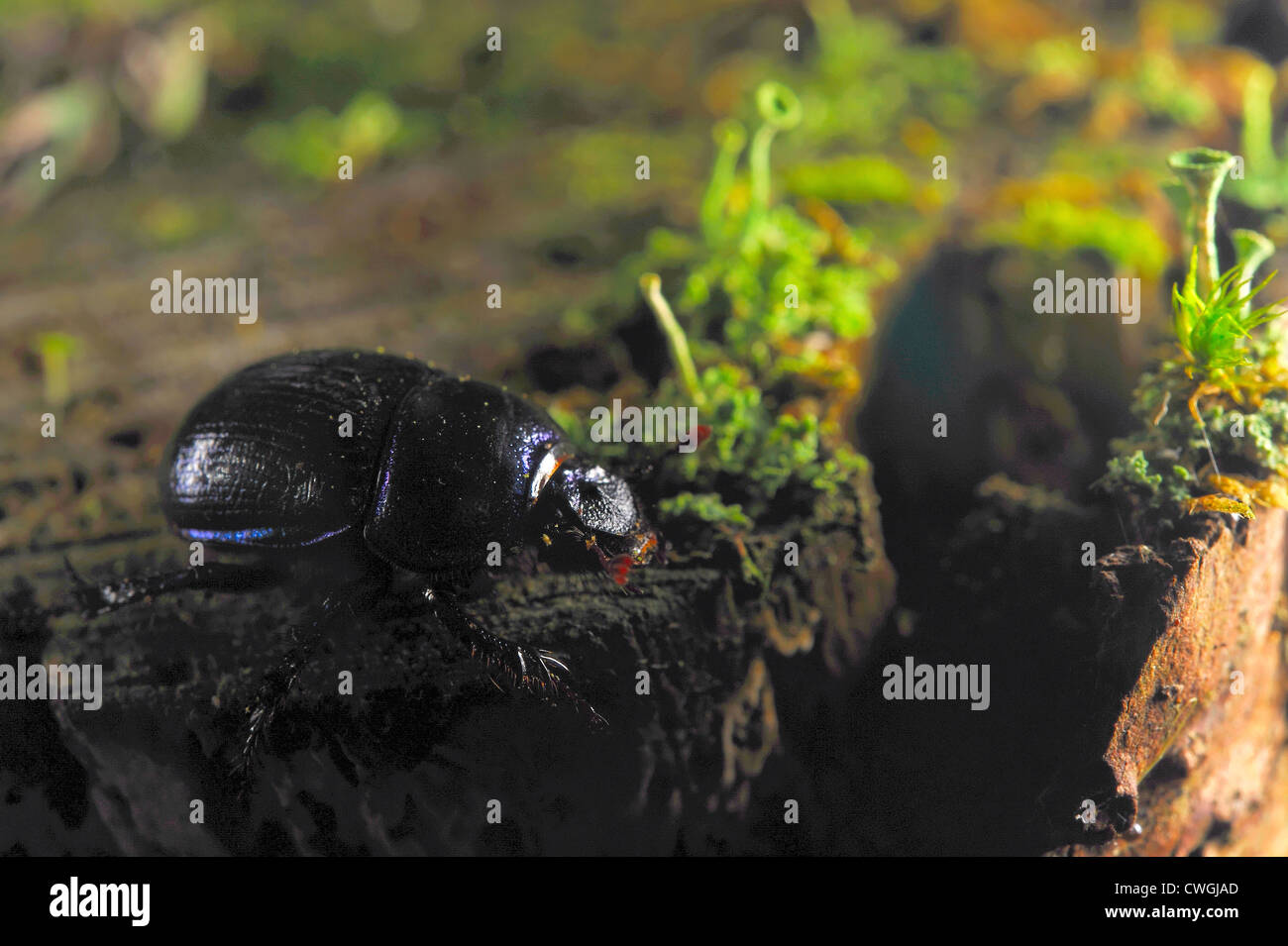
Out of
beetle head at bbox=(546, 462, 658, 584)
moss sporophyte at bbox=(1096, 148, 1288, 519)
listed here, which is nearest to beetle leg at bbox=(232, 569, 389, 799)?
beetle head at bbox=(546, 462, 658, 584)

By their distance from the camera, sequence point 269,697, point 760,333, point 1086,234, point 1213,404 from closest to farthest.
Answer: point 269,697
point 1213,404
point 760,333
point 1086,234

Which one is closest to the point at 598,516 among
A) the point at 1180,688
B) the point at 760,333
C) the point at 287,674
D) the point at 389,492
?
the point at 389,492

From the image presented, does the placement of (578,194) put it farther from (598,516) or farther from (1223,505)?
(1223,505)

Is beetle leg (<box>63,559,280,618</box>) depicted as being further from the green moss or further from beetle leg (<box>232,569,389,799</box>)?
the green moss

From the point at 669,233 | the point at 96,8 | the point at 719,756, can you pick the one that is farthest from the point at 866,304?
the point at 96,8

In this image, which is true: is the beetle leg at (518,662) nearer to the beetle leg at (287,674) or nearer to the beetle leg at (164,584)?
the beetle leg at (287,674)
